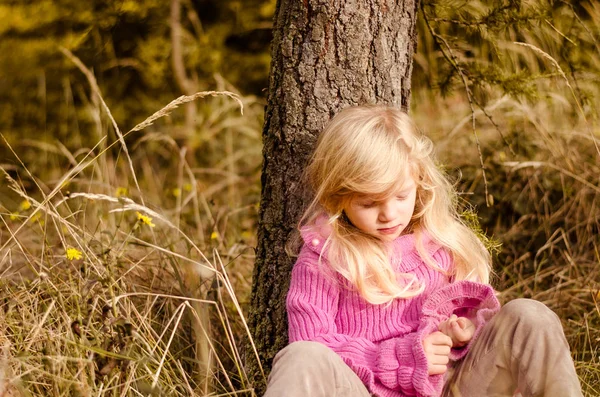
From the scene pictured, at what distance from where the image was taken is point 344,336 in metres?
2.24

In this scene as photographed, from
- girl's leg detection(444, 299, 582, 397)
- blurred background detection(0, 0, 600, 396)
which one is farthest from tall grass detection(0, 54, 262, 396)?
girl's leg detection(444, 299, 582, 397)

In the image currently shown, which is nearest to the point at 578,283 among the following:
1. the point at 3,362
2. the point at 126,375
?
the point at 126,375

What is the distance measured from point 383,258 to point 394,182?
25cm

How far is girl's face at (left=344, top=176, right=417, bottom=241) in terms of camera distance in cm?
222

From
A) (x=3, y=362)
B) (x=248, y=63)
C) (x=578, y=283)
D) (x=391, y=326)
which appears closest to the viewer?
(x=3, y=362)

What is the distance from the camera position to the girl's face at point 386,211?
7.28 feet

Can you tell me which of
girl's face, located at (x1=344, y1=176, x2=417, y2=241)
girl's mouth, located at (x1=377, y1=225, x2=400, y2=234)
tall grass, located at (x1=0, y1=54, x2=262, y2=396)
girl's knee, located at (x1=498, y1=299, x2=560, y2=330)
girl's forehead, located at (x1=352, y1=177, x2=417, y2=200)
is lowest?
tall grass, located at (x1=0, y1=54, x2=262, y2=396)

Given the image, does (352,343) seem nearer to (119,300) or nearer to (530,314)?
(530,314)

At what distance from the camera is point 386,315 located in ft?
7.55

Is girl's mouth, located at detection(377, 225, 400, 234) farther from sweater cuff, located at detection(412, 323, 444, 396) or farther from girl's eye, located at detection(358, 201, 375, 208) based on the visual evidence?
sweater cuff, located at detection(412, 323, 444, 396)

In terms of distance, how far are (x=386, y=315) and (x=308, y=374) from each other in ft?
1.57

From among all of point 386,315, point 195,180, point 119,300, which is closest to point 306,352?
point 386,315

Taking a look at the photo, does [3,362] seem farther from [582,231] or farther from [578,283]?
[582,231]

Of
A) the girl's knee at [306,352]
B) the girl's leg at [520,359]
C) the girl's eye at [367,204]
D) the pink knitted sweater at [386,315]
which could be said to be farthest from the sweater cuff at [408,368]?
the girl's eye at [367,204]
